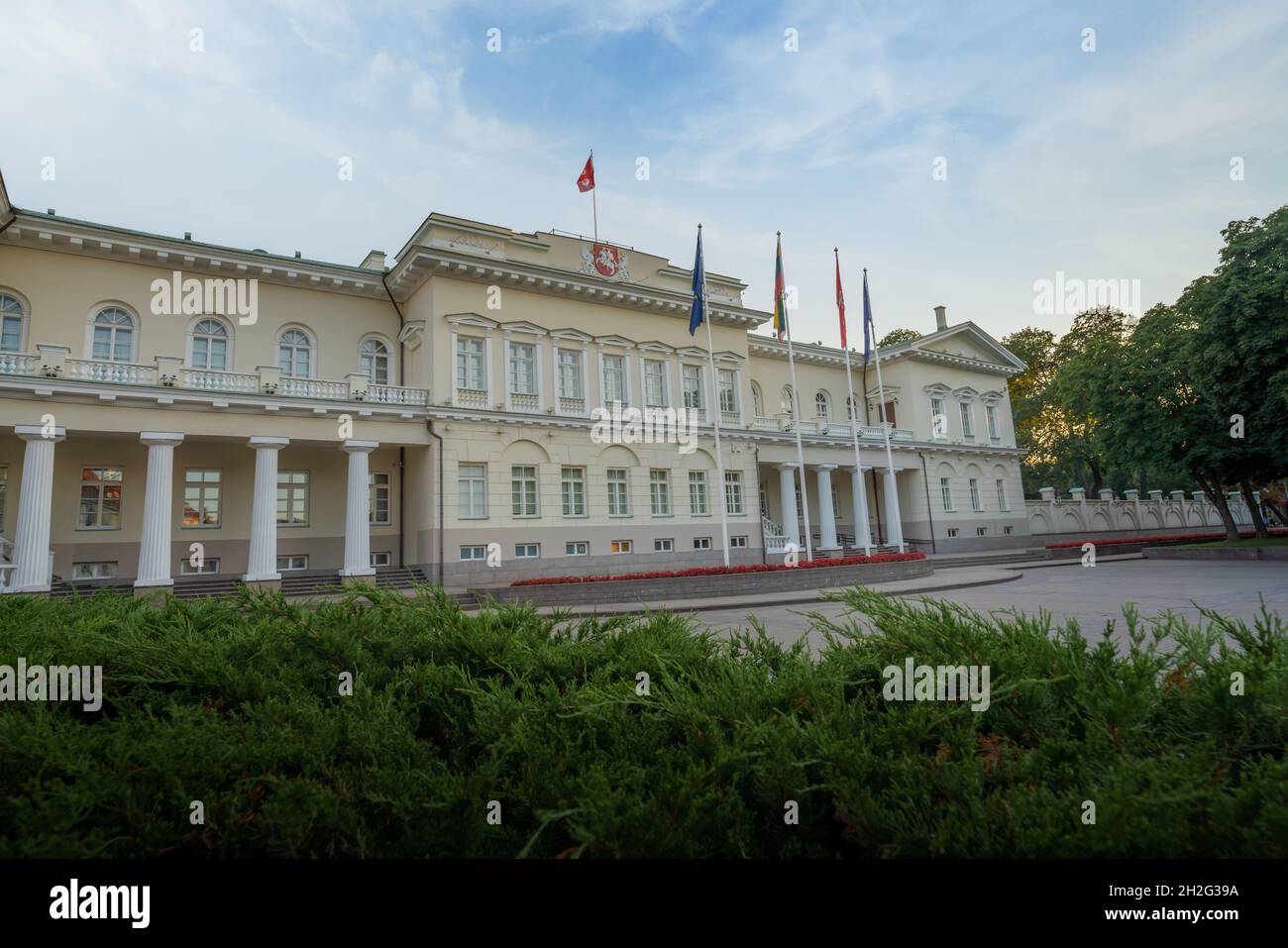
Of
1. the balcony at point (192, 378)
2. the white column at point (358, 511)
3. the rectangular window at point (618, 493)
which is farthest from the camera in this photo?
the rectangular window at point (618, 493)

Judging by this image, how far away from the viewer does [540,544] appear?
2636 cm

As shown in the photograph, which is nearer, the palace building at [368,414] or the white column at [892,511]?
the palace building at [368,414]

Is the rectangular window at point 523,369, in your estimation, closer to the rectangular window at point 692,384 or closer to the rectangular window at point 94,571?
the rectangular window at point 692,384

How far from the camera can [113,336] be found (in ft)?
73.1

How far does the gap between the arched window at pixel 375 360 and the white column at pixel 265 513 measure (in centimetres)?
605

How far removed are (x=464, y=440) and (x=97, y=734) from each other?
22.5 meters

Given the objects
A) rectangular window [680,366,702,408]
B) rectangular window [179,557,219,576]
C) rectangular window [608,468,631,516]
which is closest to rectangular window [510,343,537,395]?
rectangular window [608,468,631,516]

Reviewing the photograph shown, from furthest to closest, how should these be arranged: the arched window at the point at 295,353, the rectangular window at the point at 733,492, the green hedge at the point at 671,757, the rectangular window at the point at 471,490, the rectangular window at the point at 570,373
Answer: the rectangular window at the point at 733,492 < the rectangular window at the point at 570,373 < the arched window at the point at 295,353 < the rectangular window at the point at 471,490 < the green hedge at the point at 671,757

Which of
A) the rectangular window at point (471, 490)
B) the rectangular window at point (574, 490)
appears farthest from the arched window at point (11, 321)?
the rectangular window at point (574, 490)

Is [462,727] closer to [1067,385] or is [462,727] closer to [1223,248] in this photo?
[1223,248]

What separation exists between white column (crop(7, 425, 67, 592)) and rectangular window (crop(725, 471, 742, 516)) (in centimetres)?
2435

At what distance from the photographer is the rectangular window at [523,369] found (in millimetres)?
27078

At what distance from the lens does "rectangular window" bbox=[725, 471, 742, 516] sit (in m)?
31.6
